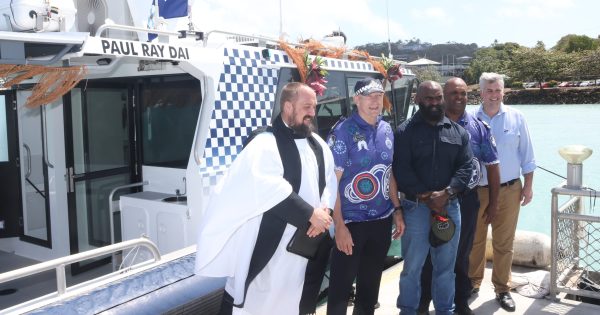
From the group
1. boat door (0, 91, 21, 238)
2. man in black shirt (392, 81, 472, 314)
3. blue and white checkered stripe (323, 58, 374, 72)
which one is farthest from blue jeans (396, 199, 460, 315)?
boat door (0, 91, 21, 238)

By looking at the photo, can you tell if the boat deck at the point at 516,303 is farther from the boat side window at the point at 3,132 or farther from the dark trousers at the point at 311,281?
the boat side window at the point at 3,132

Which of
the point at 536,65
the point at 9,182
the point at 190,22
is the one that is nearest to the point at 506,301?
the point at 190,22

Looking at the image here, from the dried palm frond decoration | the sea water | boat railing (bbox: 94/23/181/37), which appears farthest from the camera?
the sea water

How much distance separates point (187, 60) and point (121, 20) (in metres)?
1.20

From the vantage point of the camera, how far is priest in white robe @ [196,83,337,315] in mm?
2279

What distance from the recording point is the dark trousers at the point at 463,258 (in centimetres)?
334

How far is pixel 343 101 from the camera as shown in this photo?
4.99 meters

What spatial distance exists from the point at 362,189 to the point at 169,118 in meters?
2.09

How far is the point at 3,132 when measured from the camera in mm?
4797

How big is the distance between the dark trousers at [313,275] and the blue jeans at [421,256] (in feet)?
2.05

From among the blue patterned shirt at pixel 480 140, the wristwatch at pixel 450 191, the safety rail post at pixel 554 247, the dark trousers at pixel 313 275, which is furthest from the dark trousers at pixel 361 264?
the safety rail post at pixel 554 247

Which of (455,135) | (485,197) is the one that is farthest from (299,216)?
(485,197)

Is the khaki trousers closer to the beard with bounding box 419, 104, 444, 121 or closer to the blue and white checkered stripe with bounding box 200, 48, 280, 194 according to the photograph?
the beard with bounding box 419, 104, 444, 121

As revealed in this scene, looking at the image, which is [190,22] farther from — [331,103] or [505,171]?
[505,171]
